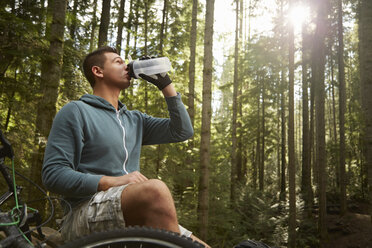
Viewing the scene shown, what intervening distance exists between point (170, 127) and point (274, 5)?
11.9 m

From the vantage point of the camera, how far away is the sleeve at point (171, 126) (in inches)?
93.9

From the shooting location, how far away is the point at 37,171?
18.6ft

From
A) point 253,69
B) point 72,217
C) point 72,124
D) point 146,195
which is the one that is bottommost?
point 72,217

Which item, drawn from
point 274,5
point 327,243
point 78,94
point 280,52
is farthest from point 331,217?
point 78,94

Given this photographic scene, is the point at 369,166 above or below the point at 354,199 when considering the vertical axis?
above

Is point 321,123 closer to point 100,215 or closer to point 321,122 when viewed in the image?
point 321,122

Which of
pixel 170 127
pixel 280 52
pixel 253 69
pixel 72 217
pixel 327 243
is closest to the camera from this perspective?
pixel 72 217

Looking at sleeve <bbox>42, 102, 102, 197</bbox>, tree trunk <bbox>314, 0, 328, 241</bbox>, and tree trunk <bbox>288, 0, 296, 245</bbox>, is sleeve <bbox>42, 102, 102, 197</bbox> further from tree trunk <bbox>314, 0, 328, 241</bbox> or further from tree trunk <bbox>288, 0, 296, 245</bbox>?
tree trunk <bbox>314, 0, 328, 241</bbox>

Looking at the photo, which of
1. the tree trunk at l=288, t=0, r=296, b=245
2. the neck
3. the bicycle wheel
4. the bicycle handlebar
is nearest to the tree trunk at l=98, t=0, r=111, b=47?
the tree trunk at l=288, t=0, r=296, b=245

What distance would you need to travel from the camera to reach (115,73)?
2.29 meters

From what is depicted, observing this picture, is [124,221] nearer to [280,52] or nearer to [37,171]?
[37,171]

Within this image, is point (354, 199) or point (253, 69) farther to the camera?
point (253, 69)

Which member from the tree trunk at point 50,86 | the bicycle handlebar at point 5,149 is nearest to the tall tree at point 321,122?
the tree trunk at point 50,86

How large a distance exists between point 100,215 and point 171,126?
107 cm
